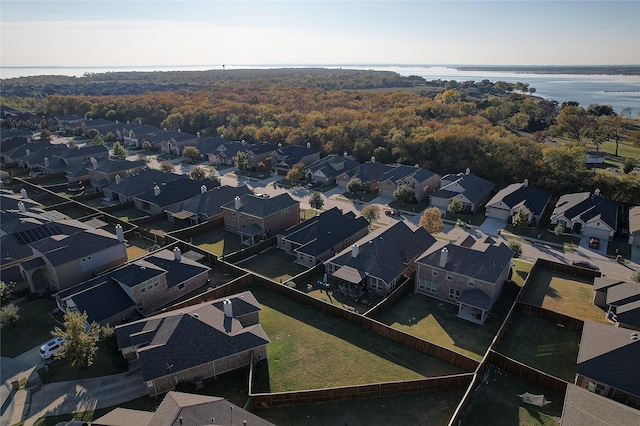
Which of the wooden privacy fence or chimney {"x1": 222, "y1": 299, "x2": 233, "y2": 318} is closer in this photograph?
the wooden privacy fence

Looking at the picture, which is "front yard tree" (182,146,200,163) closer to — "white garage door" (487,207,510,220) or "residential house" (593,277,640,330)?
"white garage door" (487,207,510,220)

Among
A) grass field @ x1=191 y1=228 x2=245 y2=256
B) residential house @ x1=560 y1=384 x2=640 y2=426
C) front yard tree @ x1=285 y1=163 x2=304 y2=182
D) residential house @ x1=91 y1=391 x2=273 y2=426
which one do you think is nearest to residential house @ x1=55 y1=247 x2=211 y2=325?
grass field @ x1=191 y1=228 x2=245 y2=256

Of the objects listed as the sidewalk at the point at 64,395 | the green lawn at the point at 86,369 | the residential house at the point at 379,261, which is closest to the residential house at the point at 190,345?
the green lawn at the point at 86,369

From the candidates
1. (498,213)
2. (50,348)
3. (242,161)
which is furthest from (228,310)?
(242,161)

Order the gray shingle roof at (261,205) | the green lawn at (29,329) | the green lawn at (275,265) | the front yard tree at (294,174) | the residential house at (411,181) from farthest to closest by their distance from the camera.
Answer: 1. the front yard tree at (294,174)
2. the residential house at (411,181)
3. the gray shingle roof at (261,205)
4. the green lawn at (275,265)
5. the green lawn at (29,329)

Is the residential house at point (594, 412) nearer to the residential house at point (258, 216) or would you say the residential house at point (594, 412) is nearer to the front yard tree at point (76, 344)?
the front yard tree at point (76, 344)

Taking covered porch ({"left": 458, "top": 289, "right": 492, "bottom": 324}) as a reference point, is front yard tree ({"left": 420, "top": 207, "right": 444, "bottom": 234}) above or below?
above

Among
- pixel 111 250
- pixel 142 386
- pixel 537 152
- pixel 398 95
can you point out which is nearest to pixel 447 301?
pixel 142 386
